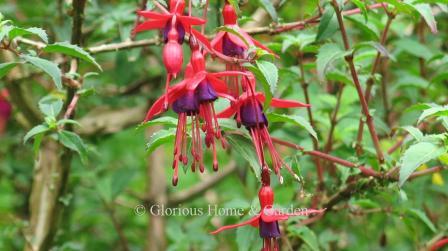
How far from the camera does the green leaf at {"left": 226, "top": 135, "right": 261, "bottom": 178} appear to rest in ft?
2.94

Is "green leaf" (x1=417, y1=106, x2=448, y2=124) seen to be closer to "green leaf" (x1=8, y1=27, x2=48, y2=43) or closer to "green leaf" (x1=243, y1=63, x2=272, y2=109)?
"green leaf" (x1=243, y1=63, x2=272, y2=109)

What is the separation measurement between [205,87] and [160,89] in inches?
42.8

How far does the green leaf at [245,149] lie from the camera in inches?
35.3

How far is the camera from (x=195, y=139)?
0.90m

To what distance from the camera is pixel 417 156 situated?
906 mm

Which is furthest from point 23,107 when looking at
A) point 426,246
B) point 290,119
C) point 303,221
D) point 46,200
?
point 426,246

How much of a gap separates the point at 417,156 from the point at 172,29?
0.37 m

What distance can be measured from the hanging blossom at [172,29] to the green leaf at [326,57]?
333 mm

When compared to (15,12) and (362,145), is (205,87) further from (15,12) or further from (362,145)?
(15,12)

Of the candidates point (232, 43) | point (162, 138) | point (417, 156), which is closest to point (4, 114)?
point (162, 138)

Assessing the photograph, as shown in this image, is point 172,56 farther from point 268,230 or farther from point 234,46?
point 268,230

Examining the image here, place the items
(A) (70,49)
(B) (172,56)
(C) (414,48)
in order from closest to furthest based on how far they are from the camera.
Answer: (B) (172,56) < (A) (70,49) < (C) (414,48)

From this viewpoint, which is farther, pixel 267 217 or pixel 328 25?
pixel 328 25

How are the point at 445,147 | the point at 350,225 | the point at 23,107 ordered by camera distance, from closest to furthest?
the point at 445,147
the point at 23,107
the point at 350,225
